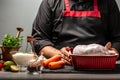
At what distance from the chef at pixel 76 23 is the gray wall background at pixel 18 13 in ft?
0.74

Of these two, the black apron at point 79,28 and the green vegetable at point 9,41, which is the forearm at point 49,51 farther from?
the green vegetable at point 9,41

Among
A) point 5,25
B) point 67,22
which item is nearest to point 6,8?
point 5,25

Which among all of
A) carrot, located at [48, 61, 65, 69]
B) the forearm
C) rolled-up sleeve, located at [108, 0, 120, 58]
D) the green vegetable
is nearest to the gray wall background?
rolled-up sleeve, located at [108, 0, 120, 58]

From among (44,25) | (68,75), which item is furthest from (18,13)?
(68,75)

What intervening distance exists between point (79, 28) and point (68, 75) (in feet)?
2.56

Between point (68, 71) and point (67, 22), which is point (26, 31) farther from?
point (68, 71)

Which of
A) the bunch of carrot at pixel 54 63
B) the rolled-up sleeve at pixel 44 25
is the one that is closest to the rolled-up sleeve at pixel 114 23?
the rolled-up sleeve at pixel 44 25

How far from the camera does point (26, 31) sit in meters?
Answer: 2.03

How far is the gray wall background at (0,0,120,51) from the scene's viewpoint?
2.00m

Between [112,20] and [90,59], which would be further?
[112,20]

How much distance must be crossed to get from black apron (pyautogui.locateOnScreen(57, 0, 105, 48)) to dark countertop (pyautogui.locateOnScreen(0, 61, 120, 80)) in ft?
2.07

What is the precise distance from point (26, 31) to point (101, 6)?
0.58 m

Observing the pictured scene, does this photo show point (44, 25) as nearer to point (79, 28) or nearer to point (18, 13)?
point (79, 28)

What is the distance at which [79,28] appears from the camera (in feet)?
5.57
